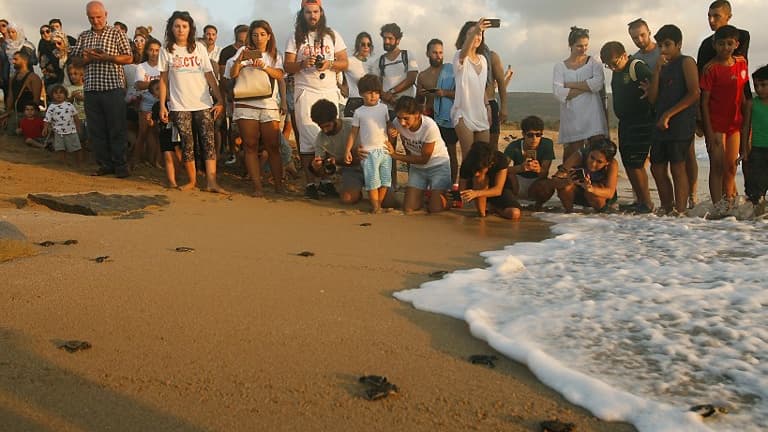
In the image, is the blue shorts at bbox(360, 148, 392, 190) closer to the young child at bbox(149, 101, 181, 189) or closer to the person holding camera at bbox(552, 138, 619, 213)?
the person holding camera at bbox(552, 138, 619, 213)

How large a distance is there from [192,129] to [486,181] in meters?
2.88

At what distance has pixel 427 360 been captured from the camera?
2158mm

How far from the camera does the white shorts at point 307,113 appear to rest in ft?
20.8

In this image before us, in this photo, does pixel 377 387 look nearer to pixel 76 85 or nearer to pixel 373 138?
pixel 373 138

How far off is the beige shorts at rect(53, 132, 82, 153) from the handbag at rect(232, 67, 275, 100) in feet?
7.52

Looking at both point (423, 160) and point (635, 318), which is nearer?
point (635, 318)

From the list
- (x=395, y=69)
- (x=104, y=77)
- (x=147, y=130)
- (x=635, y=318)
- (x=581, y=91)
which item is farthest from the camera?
(x=147, y=130)

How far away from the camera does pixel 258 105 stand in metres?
6.21

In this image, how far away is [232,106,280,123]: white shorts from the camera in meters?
6.21

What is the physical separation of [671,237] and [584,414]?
279 centimetres

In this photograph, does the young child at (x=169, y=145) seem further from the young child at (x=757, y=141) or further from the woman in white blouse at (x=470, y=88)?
the young child at (x=757, y=141)

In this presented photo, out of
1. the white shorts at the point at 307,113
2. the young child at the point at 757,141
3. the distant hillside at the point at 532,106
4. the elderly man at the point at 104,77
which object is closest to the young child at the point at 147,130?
the elderly man at the point at 104,77

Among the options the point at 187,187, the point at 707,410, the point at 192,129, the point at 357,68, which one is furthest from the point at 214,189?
the point at 707,410

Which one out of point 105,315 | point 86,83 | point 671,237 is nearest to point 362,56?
point 86,83
